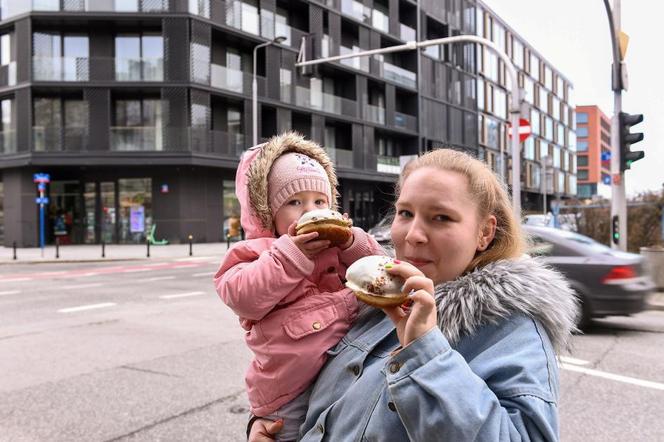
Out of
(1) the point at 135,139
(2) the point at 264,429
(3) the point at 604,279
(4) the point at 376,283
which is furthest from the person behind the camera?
(1) the point at 135,139

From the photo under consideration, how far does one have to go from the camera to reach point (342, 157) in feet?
117

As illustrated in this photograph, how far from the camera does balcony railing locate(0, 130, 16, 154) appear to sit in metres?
27.8

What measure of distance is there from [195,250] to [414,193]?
79.3 feet

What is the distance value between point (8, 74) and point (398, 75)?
83.6ft

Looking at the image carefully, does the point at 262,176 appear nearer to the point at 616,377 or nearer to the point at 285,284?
the point at 285,284

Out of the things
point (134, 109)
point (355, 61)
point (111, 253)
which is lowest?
point (111, 253)

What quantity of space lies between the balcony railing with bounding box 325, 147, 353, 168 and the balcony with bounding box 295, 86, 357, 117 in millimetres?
2429

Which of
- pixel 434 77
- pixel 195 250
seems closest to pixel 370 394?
pixel 195 250

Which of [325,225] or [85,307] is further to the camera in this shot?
[85,307]

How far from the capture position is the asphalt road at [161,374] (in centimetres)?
411

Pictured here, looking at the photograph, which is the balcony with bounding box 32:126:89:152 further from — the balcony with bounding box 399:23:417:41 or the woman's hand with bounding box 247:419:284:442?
the woman's hand with bounding box 247:419:284:442

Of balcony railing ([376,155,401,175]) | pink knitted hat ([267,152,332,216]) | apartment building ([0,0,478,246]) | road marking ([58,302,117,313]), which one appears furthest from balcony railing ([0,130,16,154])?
pink knitted hat ([267,152,332,216])

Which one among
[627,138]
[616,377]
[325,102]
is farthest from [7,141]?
[616,377]

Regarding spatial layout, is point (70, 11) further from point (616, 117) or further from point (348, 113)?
point (616, 117)
